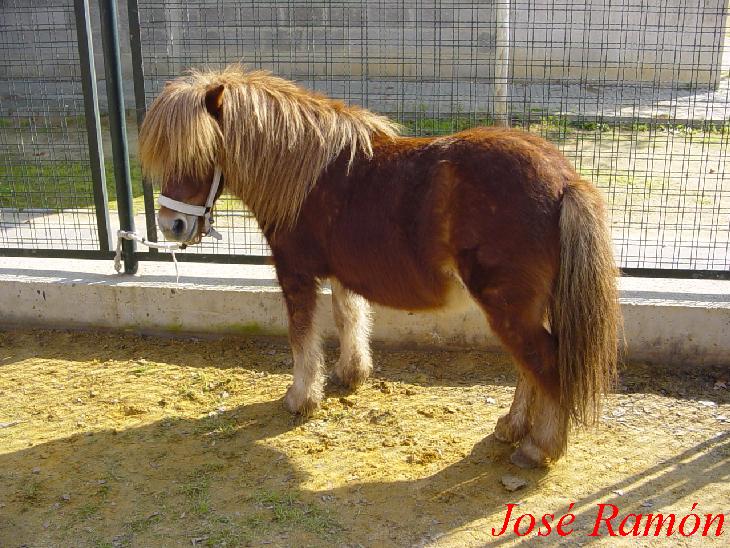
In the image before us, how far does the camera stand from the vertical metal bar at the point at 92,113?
479 centimetres

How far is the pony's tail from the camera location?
3.02 m

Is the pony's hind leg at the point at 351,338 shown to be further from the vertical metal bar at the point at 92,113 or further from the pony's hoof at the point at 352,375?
the vertical metal bar at the point at 92,113

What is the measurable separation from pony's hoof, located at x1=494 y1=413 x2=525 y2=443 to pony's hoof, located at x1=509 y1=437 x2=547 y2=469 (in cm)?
14

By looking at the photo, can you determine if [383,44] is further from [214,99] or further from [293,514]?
[293,514]

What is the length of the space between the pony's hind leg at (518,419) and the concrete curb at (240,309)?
1012 mm

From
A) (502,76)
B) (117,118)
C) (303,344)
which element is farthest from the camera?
(502,76)

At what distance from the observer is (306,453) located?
364 centimetres

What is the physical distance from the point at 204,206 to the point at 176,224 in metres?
0.18

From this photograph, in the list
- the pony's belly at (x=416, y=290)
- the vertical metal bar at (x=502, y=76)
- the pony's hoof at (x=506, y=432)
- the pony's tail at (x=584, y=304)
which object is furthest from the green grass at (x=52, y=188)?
the pony's tail at (x=584, y=304)

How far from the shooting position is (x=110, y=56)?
15.7ft

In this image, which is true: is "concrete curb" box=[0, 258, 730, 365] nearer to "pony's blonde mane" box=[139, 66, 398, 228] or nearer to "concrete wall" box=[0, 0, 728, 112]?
"pony's blonde mane" box=[139, 66, 398, 228]

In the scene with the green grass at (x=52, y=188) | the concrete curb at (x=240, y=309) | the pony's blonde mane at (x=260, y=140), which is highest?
the pony's blonde mane at (x=260, y=140)

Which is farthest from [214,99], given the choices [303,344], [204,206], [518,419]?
[518,419]

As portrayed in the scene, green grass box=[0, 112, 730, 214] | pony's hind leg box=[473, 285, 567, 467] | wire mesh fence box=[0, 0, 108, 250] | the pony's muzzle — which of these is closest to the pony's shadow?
pony's hind leg box=[473, 285, 567, 467]
